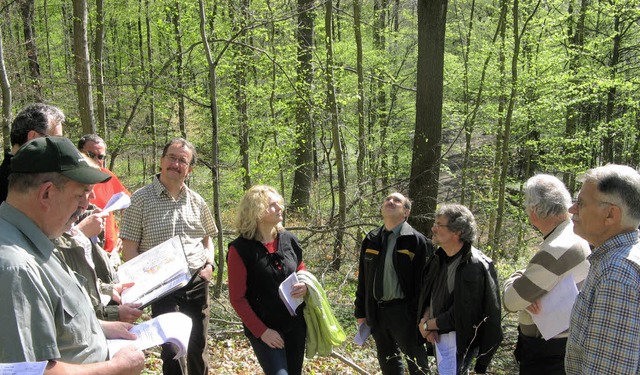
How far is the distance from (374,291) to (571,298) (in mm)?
1564

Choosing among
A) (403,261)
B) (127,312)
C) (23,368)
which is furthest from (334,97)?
(23,368)

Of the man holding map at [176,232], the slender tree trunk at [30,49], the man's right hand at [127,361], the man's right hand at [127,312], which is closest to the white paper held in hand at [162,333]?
the man's right hand at [127,361]

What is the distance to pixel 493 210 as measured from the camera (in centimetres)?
1147

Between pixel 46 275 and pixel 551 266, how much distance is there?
270 cm

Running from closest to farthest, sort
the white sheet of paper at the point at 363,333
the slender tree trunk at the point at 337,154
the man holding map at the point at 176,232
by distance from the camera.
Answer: the man holding map at the point at 176,232, the white sheet of paper at the point at 363,333, the slender tree trunk at the point at 337,154

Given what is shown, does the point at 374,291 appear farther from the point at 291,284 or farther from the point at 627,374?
the point at 627,374

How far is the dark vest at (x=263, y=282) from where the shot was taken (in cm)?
351

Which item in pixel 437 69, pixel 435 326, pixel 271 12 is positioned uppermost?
pixel 271 12

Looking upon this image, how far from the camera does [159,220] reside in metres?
3.90

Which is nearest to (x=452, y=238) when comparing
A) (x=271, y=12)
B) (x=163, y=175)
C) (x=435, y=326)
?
(x=435, y=326)

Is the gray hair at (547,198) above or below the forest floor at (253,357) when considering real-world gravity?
above

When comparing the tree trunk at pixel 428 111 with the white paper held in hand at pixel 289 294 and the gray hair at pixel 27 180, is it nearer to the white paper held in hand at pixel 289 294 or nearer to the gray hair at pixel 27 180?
the white paper held in hand at pixel 289 294

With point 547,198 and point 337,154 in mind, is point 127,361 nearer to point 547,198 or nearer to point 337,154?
point 547,198

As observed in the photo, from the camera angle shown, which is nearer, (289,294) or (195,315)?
(289,294)
